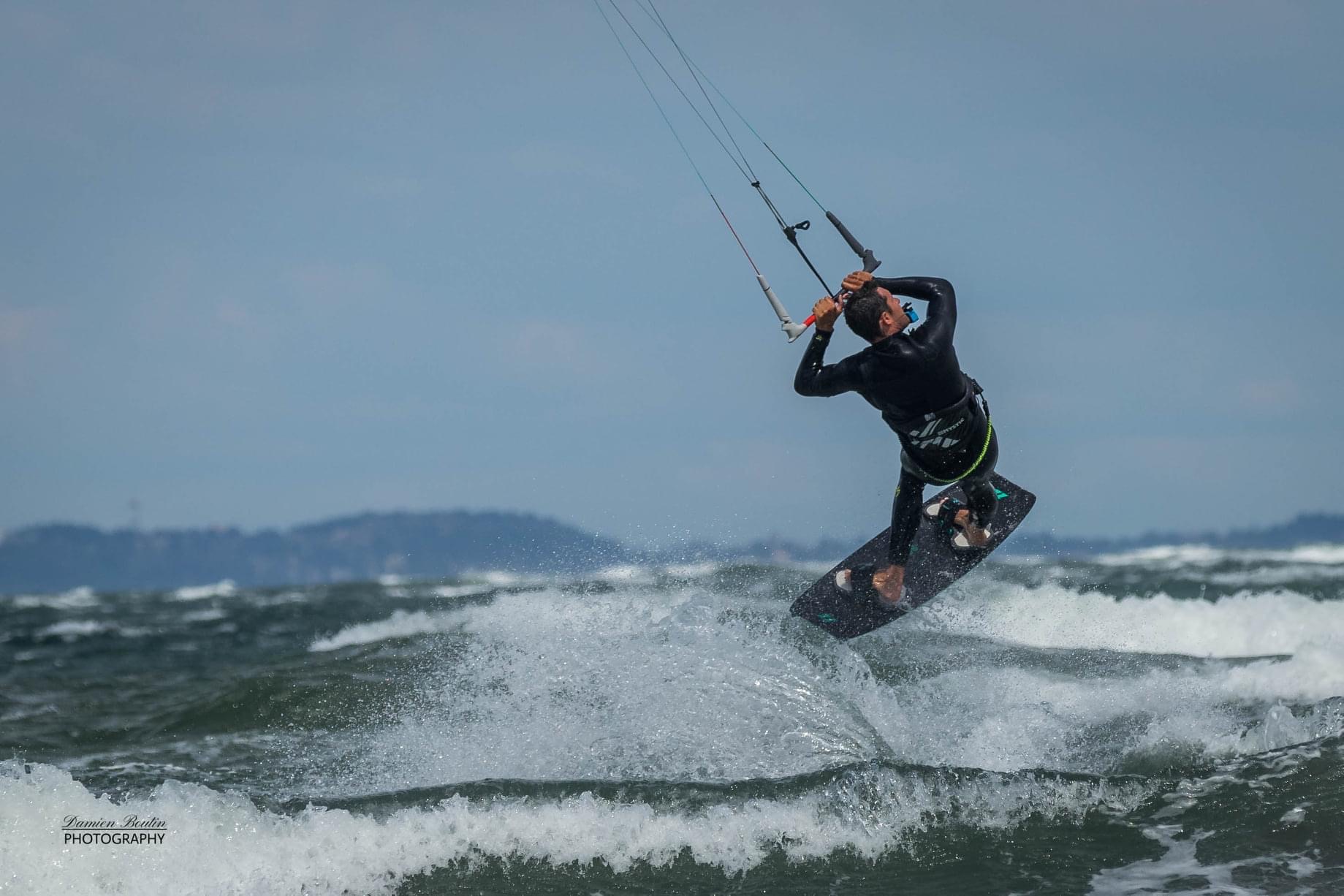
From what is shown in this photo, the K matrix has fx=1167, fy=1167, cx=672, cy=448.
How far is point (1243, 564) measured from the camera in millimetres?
29219

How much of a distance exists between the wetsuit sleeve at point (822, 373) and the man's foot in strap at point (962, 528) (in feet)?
7.43

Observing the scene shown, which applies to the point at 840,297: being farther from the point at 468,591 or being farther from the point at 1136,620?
the point at 468,591

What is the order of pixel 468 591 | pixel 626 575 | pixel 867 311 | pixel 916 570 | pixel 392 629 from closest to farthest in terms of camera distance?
pixel 867 311 → pixel 916 570 → pixel 626 575 → pixel 392 629 → pixel 468 591

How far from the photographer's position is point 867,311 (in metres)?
6.87

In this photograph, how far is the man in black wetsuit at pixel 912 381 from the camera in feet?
22.7

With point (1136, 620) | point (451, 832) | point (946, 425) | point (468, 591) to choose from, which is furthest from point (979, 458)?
point (468, 591)

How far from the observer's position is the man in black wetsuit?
6934mm

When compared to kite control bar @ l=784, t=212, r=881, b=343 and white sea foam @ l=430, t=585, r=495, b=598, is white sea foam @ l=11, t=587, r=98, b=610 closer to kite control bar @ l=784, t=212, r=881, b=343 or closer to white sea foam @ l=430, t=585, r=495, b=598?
white sea foam @ l=430, t=585, r=495, b=598

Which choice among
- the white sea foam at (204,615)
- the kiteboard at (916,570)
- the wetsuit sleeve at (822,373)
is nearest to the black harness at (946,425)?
the wetsuit sleeve at (822,373)

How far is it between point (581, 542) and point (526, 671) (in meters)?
2.70

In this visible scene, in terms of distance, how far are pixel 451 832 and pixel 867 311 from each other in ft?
12.4

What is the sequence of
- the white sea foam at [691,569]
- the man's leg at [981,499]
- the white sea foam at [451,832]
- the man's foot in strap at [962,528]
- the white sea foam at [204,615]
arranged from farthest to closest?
the white sea foam at [204,615], the white sea foam at [691,569], the man's foot in strap at [962,528], the man's leg at [981,499], the white sea foam at [451,832]

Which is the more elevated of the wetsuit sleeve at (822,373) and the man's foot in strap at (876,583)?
the wetsuit sleeve at (822,373)

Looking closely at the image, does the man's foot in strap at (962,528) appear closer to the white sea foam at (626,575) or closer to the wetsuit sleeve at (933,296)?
the wetsuit sleeve at (933,296)
